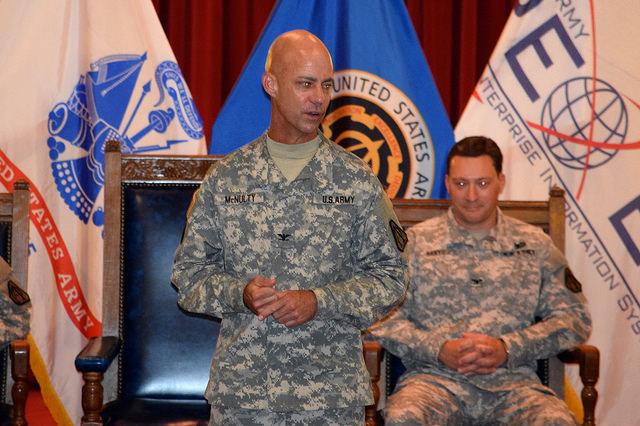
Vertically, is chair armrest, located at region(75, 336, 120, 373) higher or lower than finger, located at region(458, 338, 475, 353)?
lower

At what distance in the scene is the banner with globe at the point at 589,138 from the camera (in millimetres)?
4035

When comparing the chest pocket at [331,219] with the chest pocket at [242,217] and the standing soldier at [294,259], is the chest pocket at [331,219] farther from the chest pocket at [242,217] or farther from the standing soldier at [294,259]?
the chest pocket at [242,217]

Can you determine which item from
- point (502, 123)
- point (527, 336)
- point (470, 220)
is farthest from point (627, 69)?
point (527, 336)

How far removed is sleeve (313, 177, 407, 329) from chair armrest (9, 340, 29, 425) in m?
1.33

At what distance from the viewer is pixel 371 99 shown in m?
4.05

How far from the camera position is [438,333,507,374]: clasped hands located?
10.5ft

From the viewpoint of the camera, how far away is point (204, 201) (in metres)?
2.38

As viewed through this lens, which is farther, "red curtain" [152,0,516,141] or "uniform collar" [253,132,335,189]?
"red curtain" [152,0,516,141]

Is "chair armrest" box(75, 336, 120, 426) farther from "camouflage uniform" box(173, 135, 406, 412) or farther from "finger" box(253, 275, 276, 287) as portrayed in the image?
"finger" box(253, 275, 276, 287)

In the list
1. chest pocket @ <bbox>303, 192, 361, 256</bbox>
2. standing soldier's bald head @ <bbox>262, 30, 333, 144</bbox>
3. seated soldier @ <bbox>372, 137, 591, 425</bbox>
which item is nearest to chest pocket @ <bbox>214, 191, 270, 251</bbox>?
chest pocket @ <bbox>303, 192, 361, 256</bbox>

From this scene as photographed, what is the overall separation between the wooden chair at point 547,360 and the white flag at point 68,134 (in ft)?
3.51

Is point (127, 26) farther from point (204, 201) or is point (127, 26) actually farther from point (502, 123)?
point (204, 201)

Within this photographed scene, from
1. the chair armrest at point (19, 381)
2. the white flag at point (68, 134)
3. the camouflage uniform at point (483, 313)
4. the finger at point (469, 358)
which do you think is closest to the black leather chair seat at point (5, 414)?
the chair armrest at point (19, 381)

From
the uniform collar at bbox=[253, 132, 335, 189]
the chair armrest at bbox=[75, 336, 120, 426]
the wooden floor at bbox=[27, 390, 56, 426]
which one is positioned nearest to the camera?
→ the uniform collar at bbox=[253, 132, 335, 189]
